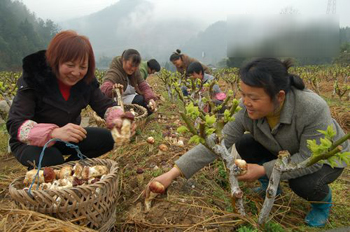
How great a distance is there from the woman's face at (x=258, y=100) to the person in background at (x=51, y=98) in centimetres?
116

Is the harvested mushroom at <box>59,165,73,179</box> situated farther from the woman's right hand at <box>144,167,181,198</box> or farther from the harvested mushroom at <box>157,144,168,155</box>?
the harvested mushroom at <box>157,144,168,155</box>

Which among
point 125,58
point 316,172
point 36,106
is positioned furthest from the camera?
point 125,58

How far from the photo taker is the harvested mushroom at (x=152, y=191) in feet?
6.40

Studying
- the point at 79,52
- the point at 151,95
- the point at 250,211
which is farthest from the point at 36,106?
the point at 151,95

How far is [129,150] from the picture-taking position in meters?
3.63

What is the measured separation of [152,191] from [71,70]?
126 cm

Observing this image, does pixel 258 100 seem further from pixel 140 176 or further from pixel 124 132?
pixel 140 176

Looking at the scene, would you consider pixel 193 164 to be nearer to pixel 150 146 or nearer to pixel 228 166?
pixel 228 166

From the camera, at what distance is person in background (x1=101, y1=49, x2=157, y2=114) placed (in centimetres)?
463

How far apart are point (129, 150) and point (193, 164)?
178cm

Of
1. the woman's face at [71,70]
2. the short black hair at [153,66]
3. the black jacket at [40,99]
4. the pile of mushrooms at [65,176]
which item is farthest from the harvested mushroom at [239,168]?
the short black hair at [153,66]

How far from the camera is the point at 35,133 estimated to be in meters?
1.99

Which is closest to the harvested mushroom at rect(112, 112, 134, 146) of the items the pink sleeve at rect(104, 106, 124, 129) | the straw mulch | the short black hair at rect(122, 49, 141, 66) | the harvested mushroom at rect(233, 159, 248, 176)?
the pink sleeve at rect(104, 106, 124, 129)

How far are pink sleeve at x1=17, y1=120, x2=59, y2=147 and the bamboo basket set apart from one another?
41 cm
